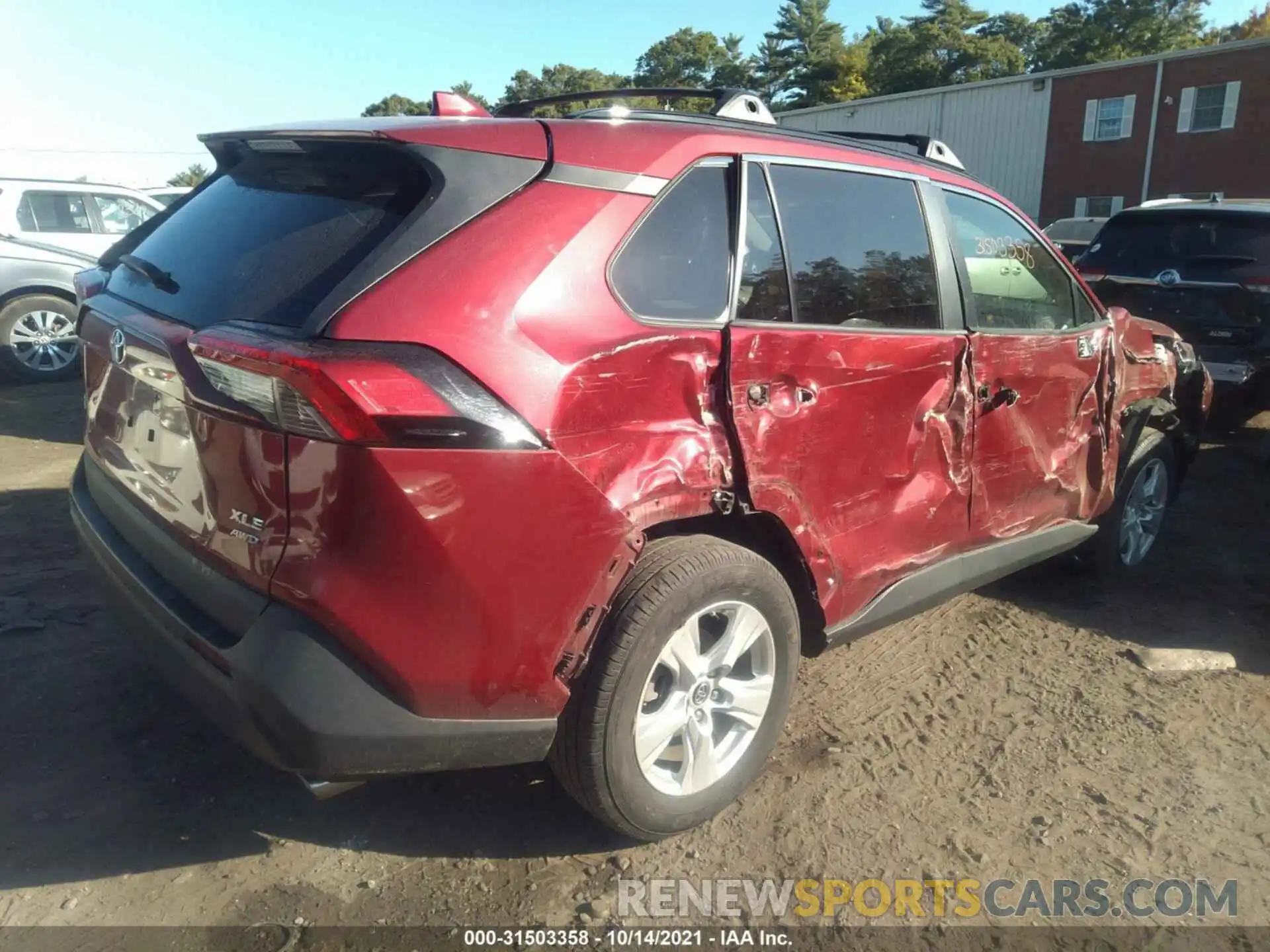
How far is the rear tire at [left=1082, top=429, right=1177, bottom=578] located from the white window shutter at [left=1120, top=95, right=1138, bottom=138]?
25.5 metres

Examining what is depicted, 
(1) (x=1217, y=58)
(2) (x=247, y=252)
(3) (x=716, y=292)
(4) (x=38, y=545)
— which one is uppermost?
(1) (x=1217, y=58)

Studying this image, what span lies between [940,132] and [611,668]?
3011 cm

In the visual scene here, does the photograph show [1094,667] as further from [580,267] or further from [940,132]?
[940,132]

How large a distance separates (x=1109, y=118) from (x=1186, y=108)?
1.93m

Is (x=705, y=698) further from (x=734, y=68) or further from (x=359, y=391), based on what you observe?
(x=734, y=68)

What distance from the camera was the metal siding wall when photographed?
90.5ft

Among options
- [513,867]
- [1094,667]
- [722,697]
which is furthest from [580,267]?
[1094,667]

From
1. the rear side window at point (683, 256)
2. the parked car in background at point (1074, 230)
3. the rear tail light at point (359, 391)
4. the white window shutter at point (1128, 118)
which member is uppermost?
the white window shutter at point (1128, 118)

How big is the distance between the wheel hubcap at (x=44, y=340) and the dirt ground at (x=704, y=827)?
5532 mm

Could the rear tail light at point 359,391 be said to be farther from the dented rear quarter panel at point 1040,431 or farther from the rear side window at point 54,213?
the rear side window at point 54,213

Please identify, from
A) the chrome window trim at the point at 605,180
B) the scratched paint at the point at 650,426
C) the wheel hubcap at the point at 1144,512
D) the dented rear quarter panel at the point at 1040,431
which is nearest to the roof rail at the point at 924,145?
the dented rear quarter panel at the point at 1040,431

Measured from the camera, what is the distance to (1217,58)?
24.2 metres

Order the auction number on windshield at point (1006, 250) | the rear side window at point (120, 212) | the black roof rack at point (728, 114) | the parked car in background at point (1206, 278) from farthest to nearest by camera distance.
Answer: the rear side window at point (120, 212) → the parked car in background at point (1206, 278) → the auction number on windshield at point (1006, 250) → the black roof rack at point (728, 114)

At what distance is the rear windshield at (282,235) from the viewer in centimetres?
215
